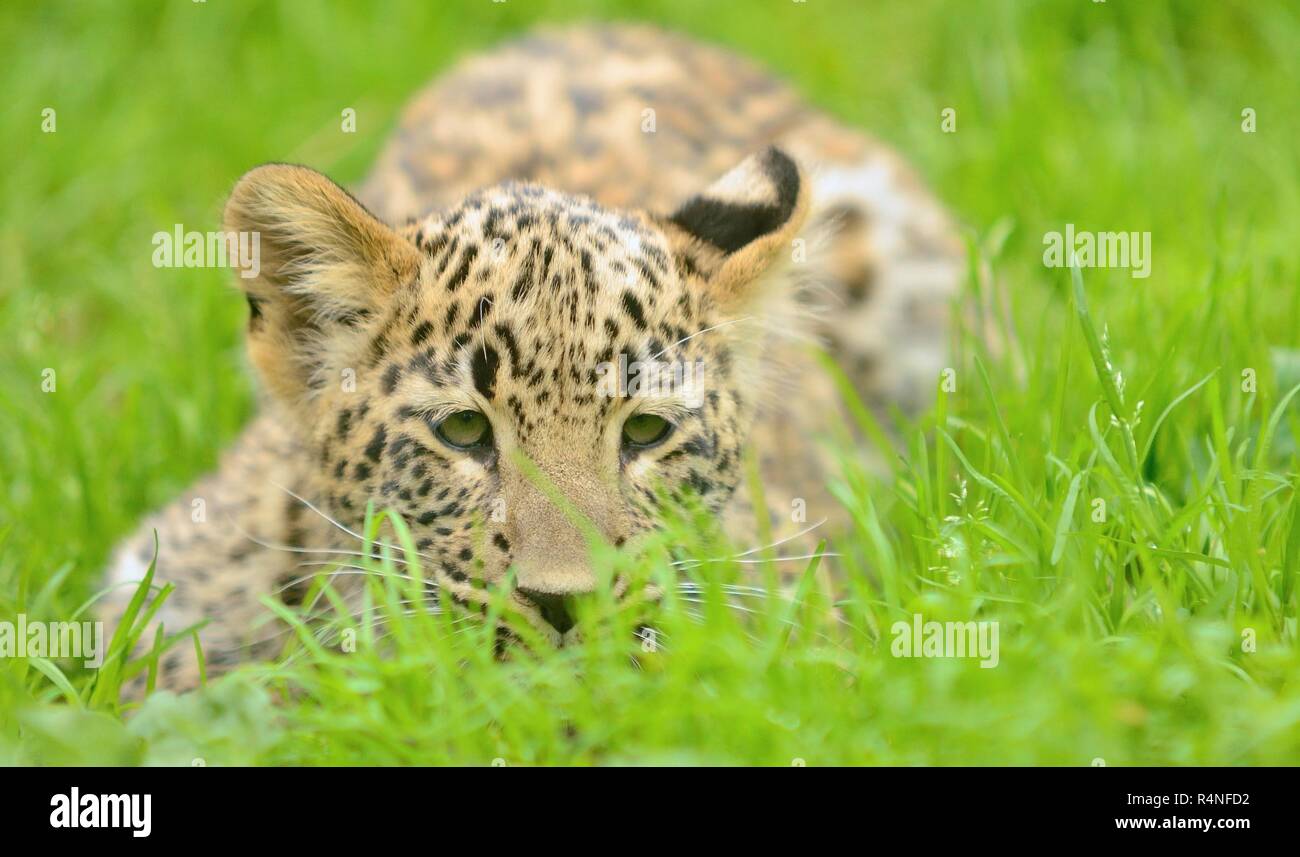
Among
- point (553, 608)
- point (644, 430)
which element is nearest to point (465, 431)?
point (644, 430)

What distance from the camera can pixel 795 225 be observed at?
5.87m

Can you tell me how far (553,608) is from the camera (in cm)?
484

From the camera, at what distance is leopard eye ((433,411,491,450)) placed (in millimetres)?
5223

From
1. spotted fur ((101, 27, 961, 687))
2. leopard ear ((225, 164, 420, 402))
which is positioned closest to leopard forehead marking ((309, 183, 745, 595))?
spotted fur ((101, 27, 961, 687))

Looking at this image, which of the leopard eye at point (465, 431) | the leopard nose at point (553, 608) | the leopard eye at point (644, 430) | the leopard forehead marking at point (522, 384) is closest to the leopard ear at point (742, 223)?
the leopard forehead marking at point (522, 384)

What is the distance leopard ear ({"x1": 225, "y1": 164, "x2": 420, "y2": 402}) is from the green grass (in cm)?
90

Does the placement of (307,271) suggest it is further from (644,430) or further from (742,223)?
(742,223)

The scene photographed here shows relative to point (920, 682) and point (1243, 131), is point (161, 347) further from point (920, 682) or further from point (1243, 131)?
point (1243, 131)

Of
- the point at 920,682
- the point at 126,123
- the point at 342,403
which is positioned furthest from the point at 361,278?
the point at 126,123

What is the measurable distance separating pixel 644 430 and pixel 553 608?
2.61 ft

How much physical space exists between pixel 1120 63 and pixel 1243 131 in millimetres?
1295

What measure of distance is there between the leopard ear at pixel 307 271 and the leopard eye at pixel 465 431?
0.55 m

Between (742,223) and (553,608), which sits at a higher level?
(742,223)
